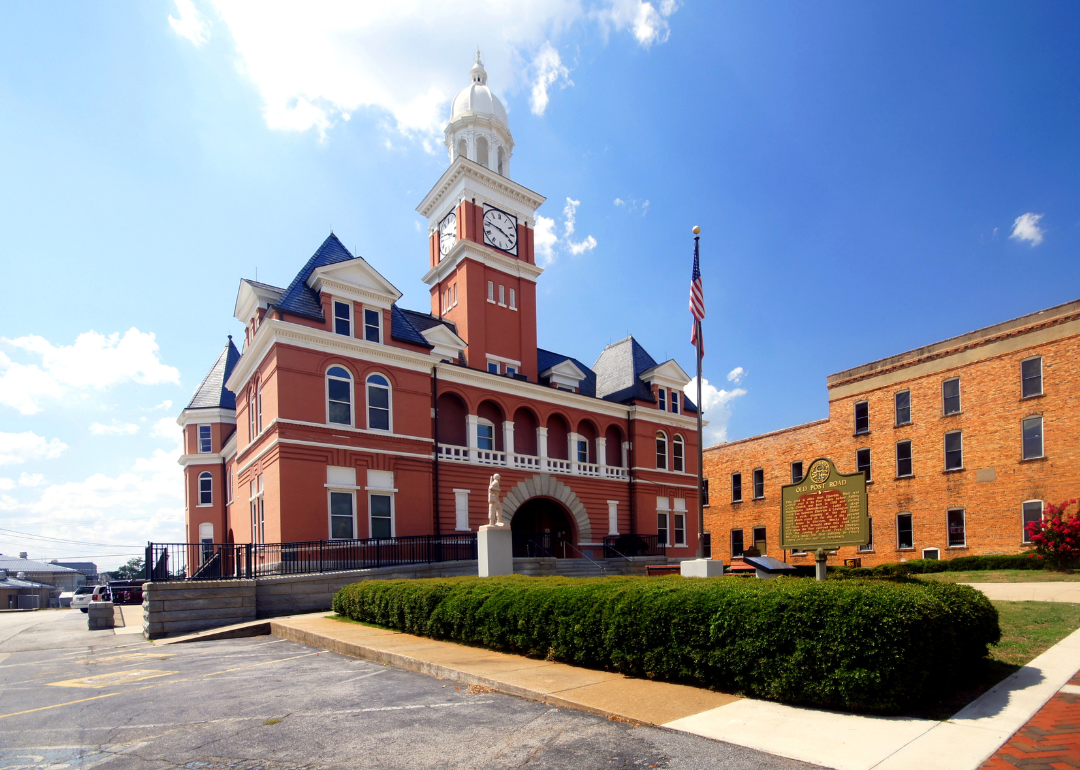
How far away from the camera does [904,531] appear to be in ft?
112

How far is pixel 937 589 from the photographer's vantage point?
25.1 ft

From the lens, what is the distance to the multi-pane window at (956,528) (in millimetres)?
31672

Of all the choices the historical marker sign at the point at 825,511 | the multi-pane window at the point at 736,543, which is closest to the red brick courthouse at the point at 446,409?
the multi-pane window at the point at 736,543

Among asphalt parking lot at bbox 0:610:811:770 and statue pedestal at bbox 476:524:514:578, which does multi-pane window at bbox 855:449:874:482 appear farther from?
asphalt parking lot at bbox 0:610:811:770

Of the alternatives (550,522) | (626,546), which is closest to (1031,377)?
(626,546)

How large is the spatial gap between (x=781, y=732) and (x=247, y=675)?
803 centimetres

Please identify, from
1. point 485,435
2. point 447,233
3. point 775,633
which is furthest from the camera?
point 447,233

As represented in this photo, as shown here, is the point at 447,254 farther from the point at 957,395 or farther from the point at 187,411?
the point at 957,395

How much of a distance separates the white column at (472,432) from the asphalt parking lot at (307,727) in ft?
55.5

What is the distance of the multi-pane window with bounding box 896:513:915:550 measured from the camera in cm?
3381

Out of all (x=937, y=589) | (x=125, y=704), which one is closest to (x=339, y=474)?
(x=125, y=704)

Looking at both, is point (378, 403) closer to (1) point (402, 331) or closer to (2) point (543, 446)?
(1) point (402, 331)

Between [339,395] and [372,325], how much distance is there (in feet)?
10.6

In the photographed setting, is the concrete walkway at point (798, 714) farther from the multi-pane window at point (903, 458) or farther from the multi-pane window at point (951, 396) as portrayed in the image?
the multi-pane window at point (903, 458)
